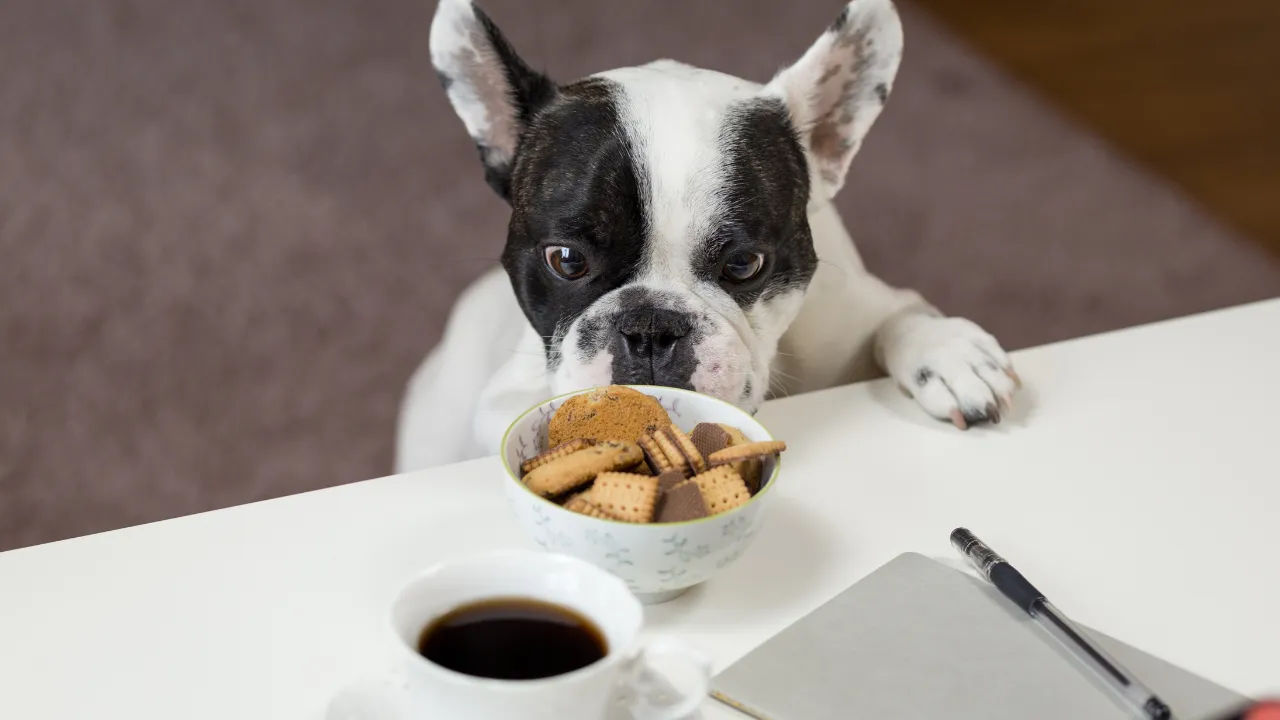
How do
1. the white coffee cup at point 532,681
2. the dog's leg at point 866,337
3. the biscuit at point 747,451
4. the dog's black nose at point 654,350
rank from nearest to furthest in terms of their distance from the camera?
1. the white coffee cup at point 532,681
2. the biscuit at point 747,451
3. the dog's black nose at point 654,350
4. the dog's leg at point 866,337

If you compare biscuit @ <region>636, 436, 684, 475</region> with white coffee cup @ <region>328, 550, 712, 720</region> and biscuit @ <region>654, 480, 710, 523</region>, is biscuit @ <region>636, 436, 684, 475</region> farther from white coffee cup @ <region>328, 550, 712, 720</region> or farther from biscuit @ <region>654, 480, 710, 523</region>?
white coffee cup @ <region>328, 550, 712, 720</region>

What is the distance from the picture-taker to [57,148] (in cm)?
296

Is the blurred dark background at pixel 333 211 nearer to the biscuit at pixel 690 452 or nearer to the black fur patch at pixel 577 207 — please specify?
the black fur patch at pixel 577 207

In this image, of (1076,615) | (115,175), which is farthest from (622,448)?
(115,175)

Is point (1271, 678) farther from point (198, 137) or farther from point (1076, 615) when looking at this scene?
point (198, 137)

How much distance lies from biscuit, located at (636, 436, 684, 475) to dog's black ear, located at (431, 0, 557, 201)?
0.48 meters

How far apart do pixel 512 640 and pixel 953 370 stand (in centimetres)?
63

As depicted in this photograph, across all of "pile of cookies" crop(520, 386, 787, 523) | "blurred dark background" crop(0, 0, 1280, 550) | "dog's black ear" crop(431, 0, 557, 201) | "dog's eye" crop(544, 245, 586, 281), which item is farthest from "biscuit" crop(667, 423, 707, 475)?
"blurred dark background" crop(0, 0, 1280, 550)

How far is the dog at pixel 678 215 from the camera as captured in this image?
1.17 meters

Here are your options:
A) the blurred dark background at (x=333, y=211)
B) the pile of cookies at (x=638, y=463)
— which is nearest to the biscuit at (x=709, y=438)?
the pile of cookies at (x=638, y=463)

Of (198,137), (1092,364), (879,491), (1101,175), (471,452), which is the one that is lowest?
(1101,175)

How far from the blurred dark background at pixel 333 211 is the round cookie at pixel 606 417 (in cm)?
158

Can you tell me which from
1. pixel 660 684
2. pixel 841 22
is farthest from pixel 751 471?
pixel 841 22

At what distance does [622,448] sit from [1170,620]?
406mm
